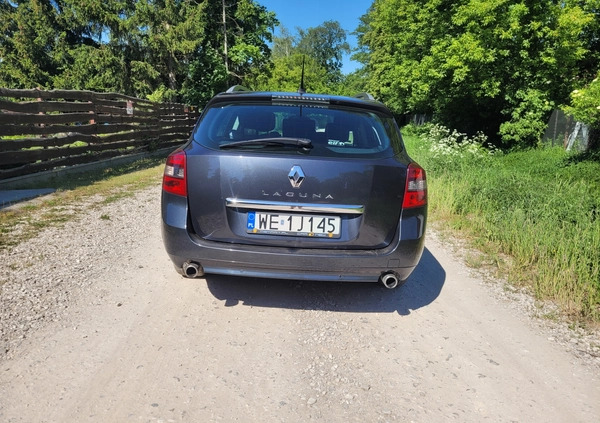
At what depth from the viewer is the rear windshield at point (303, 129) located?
119 inches

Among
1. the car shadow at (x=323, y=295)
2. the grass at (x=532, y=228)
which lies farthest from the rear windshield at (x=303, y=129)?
the grass at (x=532, y=228)

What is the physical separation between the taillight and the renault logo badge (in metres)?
0.78

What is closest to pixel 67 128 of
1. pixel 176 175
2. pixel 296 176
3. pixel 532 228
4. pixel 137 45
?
pixel 176 175

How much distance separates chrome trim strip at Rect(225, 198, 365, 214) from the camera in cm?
287

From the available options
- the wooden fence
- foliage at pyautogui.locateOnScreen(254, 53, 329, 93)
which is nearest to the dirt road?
the wooden fence

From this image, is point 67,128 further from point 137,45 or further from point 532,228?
point 137,45

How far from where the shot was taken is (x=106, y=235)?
16.9ft

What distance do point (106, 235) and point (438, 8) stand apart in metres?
17.8

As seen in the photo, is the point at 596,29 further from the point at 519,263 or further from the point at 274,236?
the point at 274,236

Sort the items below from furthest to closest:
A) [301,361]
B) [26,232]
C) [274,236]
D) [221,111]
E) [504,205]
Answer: [504,205], [26,232], [221,111], [274,236], [301,361]

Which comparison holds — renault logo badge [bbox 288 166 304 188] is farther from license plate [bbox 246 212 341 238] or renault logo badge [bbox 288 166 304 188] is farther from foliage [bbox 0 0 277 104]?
foliage [bbox 0 0 277 104]

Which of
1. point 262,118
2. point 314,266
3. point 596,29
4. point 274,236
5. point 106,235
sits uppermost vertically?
point 596,29

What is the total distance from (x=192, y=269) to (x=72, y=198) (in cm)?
505

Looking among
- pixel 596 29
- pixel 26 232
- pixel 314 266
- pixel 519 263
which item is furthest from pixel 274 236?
pixel 596 29
